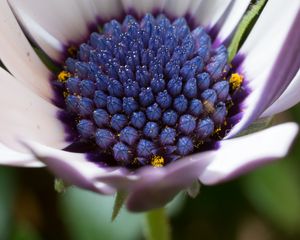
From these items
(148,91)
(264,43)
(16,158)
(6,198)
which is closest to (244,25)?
(264,43)

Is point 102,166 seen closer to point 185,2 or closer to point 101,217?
point 185,2

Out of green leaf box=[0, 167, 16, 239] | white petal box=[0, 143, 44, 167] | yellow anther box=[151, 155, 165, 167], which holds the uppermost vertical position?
white petal box=[0, 143, 44, 167]

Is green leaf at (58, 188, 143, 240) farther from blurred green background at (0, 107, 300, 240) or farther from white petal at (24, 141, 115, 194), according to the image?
white petal at (24, 141, 115, 194)

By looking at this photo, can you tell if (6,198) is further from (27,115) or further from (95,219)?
(27,115)

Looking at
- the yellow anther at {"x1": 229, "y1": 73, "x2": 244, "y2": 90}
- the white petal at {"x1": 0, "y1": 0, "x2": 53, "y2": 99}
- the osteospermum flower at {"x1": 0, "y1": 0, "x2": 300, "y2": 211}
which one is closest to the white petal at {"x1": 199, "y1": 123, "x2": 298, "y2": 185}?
the osteospermum flower at {"x1": 0, "y1": 0, "x2": 300, "y2": 211}

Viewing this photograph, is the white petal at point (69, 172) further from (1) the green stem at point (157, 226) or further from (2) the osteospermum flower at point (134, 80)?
(1) the green stem at point (157, 226)

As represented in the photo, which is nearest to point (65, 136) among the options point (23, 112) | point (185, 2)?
point (23, 112)

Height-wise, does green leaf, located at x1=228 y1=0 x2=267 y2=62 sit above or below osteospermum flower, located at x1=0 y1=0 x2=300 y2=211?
above

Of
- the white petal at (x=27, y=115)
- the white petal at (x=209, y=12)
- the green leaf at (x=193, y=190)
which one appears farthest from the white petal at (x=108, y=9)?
the green leaf at (x=193, y=190)
